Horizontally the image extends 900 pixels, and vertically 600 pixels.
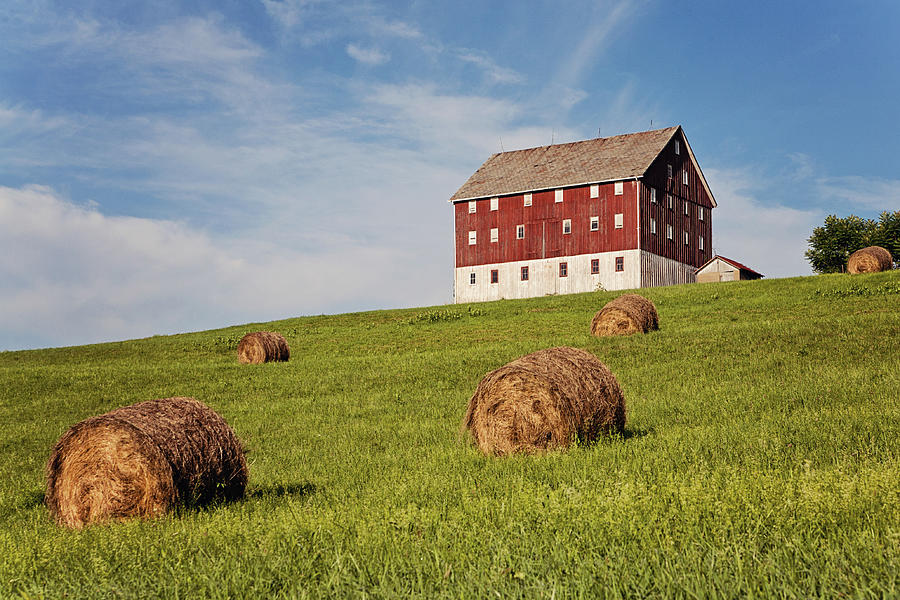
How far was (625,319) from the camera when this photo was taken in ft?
91.7

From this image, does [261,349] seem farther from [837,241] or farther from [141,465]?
[837,241]

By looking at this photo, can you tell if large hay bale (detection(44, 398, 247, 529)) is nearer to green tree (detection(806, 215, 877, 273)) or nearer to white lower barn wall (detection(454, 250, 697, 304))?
white lower barn wall (detection(454, 250, 697, 304))

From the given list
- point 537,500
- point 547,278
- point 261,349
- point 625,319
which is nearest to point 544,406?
point 537,500

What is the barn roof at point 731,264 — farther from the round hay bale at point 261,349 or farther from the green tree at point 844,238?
the round hay bale at point 261,349

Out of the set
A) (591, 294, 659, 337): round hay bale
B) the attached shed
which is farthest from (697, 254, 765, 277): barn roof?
(591, 294, 659, 337): round hay bale

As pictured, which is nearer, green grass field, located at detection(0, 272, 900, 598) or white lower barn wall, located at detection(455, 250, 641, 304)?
green grass field, located at detection(0, 272, 900, 598)

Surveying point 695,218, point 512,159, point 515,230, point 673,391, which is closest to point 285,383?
point 673,391

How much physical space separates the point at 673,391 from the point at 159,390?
1702cm

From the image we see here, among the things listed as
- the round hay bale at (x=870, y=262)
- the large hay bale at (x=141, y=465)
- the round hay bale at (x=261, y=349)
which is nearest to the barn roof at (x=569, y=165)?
the round hay bale at (x=870, y=262)

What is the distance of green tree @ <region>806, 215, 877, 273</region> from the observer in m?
73.0

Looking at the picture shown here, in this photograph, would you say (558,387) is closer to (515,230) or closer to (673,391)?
(673,391)

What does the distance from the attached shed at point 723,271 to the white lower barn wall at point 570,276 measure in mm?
1485

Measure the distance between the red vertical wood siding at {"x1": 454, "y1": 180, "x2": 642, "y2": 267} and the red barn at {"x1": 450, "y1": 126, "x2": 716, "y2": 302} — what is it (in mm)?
81

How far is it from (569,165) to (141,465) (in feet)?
183
